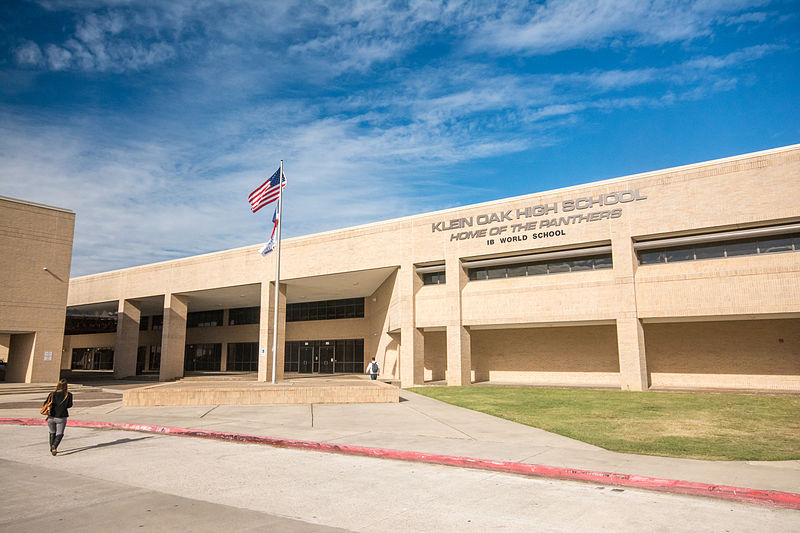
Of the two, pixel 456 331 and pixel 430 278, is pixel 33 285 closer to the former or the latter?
pixel 430 278

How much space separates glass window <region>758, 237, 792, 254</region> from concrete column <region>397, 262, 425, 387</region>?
17.3 meters

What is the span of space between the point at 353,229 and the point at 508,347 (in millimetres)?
12143

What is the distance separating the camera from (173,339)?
43562mm

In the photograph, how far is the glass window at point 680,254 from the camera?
25.6 metres

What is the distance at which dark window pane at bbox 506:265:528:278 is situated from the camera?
99.0ft

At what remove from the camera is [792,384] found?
24.9 metres

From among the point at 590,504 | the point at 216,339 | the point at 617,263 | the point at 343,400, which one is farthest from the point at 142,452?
the point at 216,339

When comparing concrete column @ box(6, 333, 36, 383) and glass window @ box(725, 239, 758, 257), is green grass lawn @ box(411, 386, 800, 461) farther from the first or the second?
concrete column @ box(6, 333, 36, 383)

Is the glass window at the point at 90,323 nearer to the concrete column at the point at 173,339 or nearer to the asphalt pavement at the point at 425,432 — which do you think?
the concrete column at the point at 173,339

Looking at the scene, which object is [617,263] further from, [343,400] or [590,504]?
[590,504]

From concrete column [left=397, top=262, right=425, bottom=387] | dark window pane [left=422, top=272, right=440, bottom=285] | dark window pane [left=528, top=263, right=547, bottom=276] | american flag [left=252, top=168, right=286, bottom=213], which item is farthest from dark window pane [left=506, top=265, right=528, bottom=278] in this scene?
american flag [left=252, top=168, right=286, bottom=213]

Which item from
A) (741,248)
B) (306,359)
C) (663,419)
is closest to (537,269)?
(741,248)

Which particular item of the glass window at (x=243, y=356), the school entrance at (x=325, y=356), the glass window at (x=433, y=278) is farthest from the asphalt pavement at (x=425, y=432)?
the glass window at (x=243, y=356)

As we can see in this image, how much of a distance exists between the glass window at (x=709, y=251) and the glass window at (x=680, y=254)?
225mm
